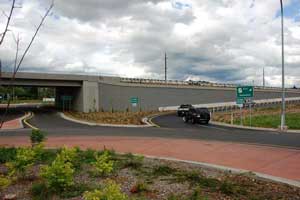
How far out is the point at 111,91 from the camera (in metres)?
54.2

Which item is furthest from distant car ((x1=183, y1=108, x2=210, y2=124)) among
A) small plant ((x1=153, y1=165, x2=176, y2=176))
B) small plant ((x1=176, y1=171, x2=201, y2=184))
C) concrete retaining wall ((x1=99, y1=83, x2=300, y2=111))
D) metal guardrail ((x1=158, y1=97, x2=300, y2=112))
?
small plant ((x1=176, y1=171, x2=201, y2=184))

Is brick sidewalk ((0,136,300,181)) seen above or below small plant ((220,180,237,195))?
below

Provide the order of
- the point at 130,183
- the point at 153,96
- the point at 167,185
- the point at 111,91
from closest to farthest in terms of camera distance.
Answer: the point at 167,185 → the point at 130,183 → the point at 111,91 → the point at 153,96

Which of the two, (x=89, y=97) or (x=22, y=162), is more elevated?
(x=89, y=97)

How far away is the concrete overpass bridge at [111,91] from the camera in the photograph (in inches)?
2004

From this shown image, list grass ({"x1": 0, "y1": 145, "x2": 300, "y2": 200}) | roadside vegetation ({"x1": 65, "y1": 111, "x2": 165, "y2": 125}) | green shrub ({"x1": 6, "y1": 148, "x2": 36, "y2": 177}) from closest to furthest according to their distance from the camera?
grass ({"x1": 0, "y1": 145, "x2": 300, "y2": 200}) → green shrub ({"x1": 6, "y1": 148, "x2": 36, "y2": 177}) → roadside vegetation ({"x1": 65, "y1": 111, "x2": 165, "y2": 125})

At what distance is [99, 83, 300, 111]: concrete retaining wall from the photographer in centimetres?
5409

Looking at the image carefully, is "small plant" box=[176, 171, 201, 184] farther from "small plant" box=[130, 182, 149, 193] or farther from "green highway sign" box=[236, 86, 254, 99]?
"green highway sign" box=[236, 86, 254, 99]

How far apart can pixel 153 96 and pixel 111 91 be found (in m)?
9.37

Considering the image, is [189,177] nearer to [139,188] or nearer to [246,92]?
[139,188]

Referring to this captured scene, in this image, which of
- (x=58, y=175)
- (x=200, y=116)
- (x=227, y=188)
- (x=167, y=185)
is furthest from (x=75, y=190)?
(x=200, y=116)

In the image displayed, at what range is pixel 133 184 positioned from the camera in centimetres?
729

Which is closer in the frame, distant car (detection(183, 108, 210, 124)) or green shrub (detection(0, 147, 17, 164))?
green shrub (detection(0, 147, 17, 164))

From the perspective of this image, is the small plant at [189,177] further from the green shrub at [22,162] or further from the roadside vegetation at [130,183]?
the green shrub at [22,162]
